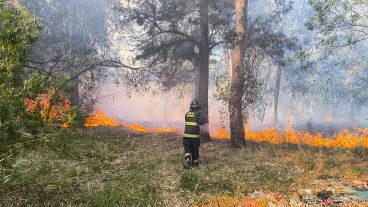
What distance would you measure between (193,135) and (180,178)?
6.07ft

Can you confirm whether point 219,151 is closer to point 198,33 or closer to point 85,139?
point 85,139

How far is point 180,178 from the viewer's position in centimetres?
921

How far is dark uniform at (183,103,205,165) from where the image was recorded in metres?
10.8

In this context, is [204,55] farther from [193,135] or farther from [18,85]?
[18,85]

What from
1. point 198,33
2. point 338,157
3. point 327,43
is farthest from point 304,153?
point 198,33

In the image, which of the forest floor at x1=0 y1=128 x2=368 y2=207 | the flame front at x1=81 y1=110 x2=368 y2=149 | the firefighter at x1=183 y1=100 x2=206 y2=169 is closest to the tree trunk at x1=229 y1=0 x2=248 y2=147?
the forest floor at x1=0 y1=128 x2=368 y2=207

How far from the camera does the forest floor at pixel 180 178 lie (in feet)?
20.7

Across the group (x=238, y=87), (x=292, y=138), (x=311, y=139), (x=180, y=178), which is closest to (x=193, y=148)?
(x=180, y=178)

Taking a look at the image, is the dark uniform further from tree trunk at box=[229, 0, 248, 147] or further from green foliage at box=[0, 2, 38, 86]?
green foliage at box=[0, 2, 38, 86]

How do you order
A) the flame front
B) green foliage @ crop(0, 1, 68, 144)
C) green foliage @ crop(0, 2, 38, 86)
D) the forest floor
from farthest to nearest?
the flame front
the forest floor
green foliage @ crop(0, 2, 38, 86)
green foliage @ crop(0, 1, 68, 144)

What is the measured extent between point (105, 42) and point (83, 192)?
27051mm

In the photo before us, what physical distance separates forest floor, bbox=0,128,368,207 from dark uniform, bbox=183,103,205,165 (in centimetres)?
42

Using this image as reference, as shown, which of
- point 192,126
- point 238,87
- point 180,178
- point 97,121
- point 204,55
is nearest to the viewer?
point 180,178

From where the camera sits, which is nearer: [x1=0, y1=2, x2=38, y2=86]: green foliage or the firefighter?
[x1=0, y1=2, x2=38, y2=86]: green foliage
